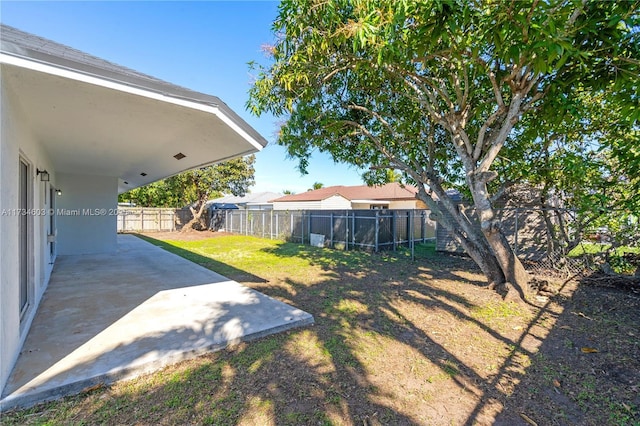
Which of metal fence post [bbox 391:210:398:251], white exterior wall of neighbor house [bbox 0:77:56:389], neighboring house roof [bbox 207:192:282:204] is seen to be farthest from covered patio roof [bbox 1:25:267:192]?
neighboring house roof [bbox 207:192:282:204]

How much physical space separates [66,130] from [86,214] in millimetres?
6501

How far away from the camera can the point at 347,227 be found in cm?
1294

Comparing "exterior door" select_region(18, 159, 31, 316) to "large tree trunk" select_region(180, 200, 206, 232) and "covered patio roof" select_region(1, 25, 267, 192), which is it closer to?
"covered patio roof" select_region(1, 25, 267, 192)

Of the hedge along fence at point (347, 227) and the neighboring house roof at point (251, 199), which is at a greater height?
the neighboring house roof at point (251, 199)

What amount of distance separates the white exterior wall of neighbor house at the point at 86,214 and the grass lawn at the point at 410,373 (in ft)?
26.2

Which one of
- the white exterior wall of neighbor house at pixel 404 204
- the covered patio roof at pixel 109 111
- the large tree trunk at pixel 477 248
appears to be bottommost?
→ the large tree trunk at pixel 477 248

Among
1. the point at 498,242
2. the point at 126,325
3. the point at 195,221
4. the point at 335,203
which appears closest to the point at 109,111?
the point at 126,325

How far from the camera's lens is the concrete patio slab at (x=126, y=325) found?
2701 millimetres

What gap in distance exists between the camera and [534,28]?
321cm

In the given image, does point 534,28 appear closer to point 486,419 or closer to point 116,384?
point 486,419

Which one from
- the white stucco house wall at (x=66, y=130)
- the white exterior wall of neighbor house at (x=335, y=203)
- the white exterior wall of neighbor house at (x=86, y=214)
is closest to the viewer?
the white stucco house wall at (x=66, y=130)

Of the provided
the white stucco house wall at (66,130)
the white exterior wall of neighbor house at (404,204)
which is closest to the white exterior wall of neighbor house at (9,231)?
the white stucco house wall at (66,130)

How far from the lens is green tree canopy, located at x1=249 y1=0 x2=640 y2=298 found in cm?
346

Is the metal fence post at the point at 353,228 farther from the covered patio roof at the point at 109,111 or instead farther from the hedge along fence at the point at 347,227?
the covered patio roof at the point at 109,111
